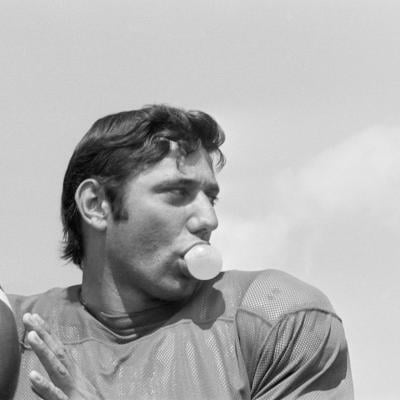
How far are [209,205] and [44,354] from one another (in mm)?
1174

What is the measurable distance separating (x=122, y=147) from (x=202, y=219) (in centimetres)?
59

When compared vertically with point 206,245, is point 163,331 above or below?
below

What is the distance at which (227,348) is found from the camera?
22.3ft

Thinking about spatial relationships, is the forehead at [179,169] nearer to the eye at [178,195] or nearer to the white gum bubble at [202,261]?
the eye at [178,195]

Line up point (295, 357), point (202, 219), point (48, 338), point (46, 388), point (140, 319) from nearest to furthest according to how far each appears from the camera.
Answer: point (46, 388), point (48, 338), point (295, 357), point (202, 219), point (140, 319)

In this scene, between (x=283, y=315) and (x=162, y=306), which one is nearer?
(x=283, y=315)

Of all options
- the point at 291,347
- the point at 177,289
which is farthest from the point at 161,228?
the point at 291,347

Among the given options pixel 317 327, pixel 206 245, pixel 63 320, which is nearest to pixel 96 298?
pixel 63 320

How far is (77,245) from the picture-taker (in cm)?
738

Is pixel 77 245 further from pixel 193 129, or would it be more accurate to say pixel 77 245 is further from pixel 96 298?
pixel 193 129

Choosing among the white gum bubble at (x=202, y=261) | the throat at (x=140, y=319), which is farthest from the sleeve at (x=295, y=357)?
the throat at (x=140, y=319)

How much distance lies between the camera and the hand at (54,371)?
6355 millimetres

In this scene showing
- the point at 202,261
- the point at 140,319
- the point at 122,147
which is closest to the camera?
the point at 202,261

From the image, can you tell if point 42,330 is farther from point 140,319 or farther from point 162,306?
point 162,306
